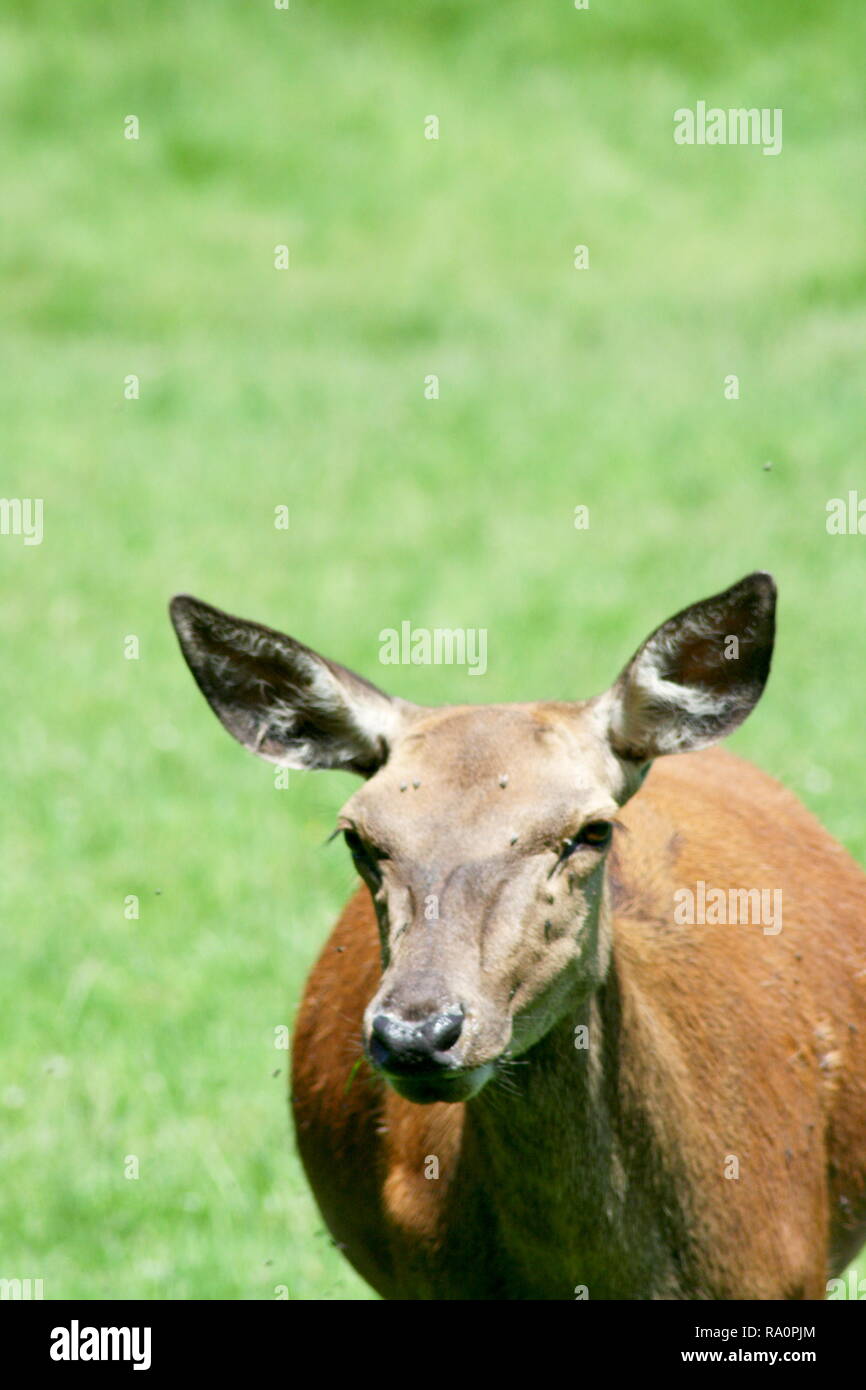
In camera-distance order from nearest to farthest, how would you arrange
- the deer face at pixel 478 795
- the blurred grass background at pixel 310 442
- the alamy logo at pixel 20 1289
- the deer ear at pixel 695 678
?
the deer face at pixel 478 795 → the deer ear at pixel 695 678 → the alamy logo at pixel 20 1289 → the blurred grass background at pixel 310 442

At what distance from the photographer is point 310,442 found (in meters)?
18.2

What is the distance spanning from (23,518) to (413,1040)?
42.9 ft

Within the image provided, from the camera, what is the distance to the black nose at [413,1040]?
156 inches

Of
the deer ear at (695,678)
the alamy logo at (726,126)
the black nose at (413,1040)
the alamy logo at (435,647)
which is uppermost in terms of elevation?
the alamy logo at (726,126)

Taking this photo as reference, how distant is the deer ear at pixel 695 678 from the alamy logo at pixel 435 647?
26.4 ft

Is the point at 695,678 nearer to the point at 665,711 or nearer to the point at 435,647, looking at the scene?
the point at 665,711

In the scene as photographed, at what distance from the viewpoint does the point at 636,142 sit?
26.5m

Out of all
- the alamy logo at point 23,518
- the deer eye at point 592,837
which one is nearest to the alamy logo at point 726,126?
the alamy logo at point 23,518

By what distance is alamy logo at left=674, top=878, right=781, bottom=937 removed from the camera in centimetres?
564

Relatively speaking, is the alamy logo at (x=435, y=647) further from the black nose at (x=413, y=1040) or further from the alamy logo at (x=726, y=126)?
the alamy logo at (x=726, y=126)

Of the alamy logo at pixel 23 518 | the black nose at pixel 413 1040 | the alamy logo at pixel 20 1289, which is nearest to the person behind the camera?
the black nose at pixel 413 1040

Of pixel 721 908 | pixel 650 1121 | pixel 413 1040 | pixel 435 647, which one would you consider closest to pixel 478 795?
pixel 413 1040

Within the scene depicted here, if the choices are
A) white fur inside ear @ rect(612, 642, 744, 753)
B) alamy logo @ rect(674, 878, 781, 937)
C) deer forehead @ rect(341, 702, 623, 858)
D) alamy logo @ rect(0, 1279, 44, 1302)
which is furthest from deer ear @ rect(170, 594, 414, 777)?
alamy logo @ rect(0, 1279, 44, 1302)

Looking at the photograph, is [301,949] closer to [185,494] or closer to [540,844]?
[540,844]
